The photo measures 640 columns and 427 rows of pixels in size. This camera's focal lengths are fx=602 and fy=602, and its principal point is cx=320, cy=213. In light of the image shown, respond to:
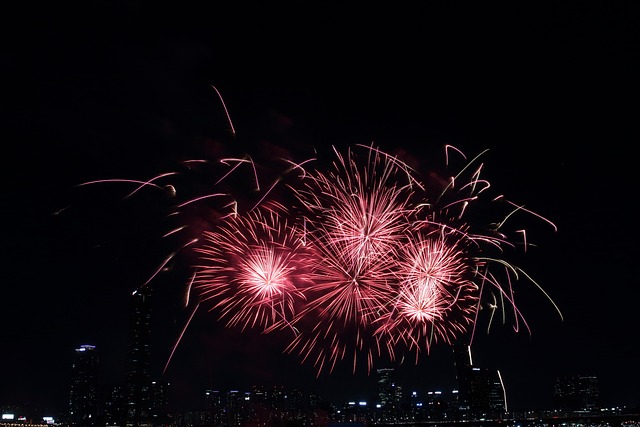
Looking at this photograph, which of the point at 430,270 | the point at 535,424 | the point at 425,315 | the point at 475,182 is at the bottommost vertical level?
the point at 535,424

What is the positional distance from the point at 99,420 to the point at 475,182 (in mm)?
168436

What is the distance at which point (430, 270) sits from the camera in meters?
20.7

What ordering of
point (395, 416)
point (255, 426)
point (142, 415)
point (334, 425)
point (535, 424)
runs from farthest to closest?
1. point (142, 415)
2. point (395, 416)
3. point (535, 424)
4. point (255, 426)
5. point (334, 425)

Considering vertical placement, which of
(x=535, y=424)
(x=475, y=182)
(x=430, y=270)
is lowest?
(x=535, y=424)

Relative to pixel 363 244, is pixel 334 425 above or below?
below

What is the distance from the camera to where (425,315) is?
2053cm

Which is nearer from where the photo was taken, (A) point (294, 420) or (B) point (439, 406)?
(A) point (294, 420)

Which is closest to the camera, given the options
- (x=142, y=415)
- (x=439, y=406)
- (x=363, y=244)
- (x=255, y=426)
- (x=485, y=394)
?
(x=363, y=244)

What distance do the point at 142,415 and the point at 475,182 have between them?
6038 inches

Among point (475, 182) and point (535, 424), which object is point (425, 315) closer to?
point (475, 182)

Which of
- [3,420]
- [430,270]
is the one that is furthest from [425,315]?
[3,420]

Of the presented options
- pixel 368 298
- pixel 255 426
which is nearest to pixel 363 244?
pixel 368 298

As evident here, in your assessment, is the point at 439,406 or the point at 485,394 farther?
the point at 439,406

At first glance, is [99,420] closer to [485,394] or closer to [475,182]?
[485,394]
